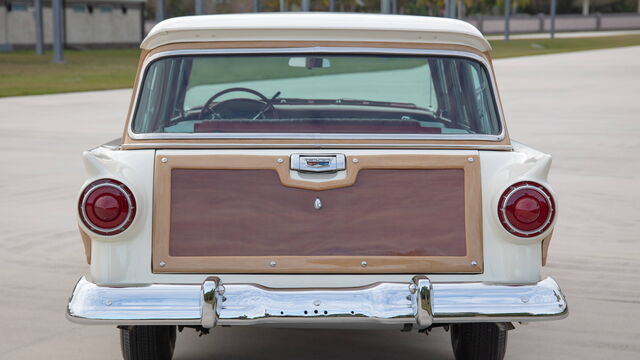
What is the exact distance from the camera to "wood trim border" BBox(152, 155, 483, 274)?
4281mm

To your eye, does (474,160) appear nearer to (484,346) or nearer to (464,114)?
(484,346)

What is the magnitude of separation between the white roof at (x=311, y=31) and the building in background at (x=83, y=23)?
4776cm

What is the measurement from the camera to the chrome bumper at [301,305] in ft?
13.4

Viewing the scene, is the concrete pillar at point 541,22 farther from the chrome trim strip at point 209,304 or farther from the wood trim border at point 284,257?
the chrome trim strip at point 209,304

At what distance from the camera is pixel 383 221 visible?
14.2 ft

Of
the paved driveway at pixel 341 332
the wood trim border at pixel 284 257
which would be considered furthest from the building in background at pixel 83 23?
the wood trim border at pixel 284 257

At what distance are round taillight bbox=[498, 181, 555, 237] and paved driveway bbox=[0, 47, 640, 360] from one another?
108cm

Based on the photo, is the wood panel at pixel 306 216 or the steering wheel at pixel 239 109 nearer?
Result: the wood panel at pixel 306 216

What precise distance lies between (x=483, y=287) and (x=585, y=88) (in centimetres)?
2228

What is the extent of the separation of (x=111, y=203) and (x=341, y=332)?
68.1 inches

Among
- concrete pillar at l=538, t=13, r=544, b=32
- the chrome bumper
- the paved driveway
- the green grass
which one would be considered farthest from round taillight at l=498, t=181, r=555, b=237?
concrete pillar at l=538, t=13, r=544, b=32

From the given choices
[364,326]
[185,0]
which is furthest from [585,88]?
[185,0]

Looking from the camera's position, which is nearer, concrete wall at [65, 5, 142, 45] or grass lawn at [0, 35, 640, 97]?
grass lawn at [0, 35, 640, 97]

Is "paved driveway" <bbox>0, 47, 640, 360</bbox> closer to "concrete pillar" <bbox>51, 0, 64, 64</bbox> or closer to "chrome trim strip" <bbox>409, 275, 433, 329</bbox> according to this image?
"chrome trim strip" <bbox>409, 275, 433, 329</bbox>
